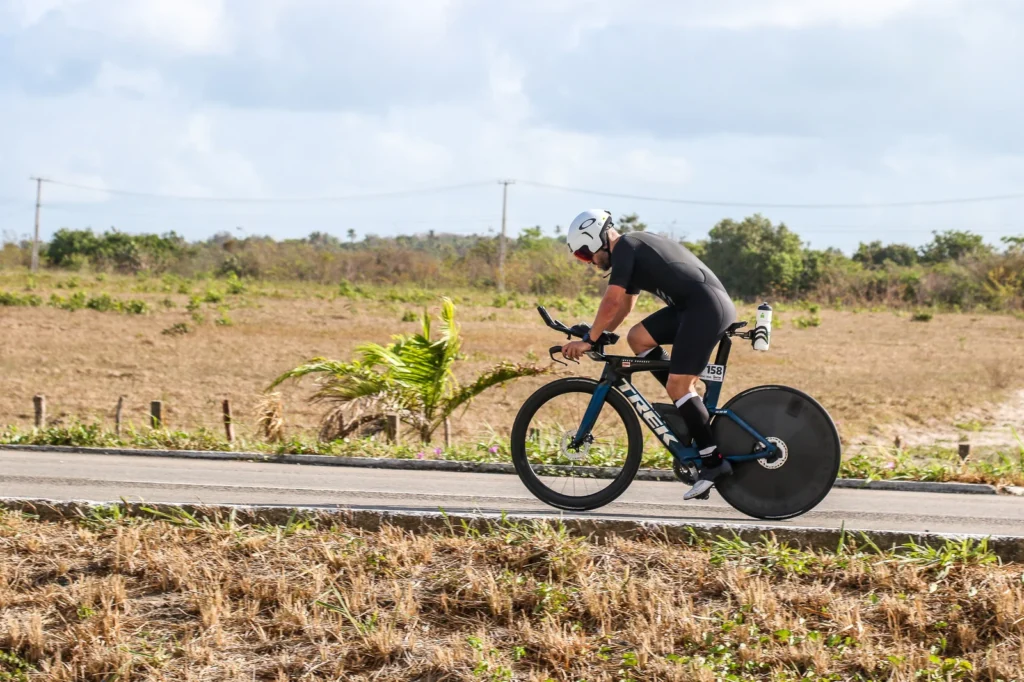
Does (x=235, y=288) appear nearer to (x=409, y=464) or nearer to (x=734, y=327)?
(x=409, y=464)

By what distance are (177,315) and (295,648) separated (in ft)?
101

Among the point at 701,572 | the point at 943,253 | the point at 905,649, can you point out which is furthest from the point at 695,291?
the point at 943,253

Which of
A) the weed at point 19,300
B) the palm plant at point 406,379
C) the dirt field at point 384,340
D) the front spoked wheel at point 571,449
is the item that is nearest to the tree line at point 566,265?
the dirt field at point 384,340

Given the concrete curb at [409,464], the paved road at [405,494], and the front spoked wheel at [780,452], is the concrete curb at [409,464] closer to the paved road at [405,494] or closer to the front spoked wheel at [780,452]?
the paved road at [405,494]

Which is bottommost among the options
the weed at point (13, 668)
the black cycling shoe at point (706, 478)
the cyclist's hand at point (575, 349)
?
the weed at point (13, 668)

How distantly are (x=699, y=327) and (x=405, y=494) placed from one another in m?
2.67

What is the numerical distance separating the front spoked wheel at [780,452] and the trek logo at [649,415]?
0.29 metres

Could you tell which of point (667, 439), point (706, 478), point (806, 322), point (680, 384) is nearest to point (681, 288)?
point (680, 384)

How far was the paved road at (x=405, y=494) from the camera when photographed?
24.1ft

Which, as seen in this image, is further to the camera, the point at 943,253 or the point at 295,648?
the point at 943,253

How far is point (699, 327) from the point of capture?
664 cm

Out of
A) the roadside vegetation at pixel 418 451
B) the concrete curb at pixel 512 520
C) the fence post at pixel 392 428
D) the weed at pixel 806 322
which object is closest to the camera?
the concrete curb at pixel 512 520

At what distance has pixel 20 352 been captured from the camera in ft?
94.8

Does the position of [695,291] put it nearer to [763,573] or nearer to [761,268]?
[763,573]
